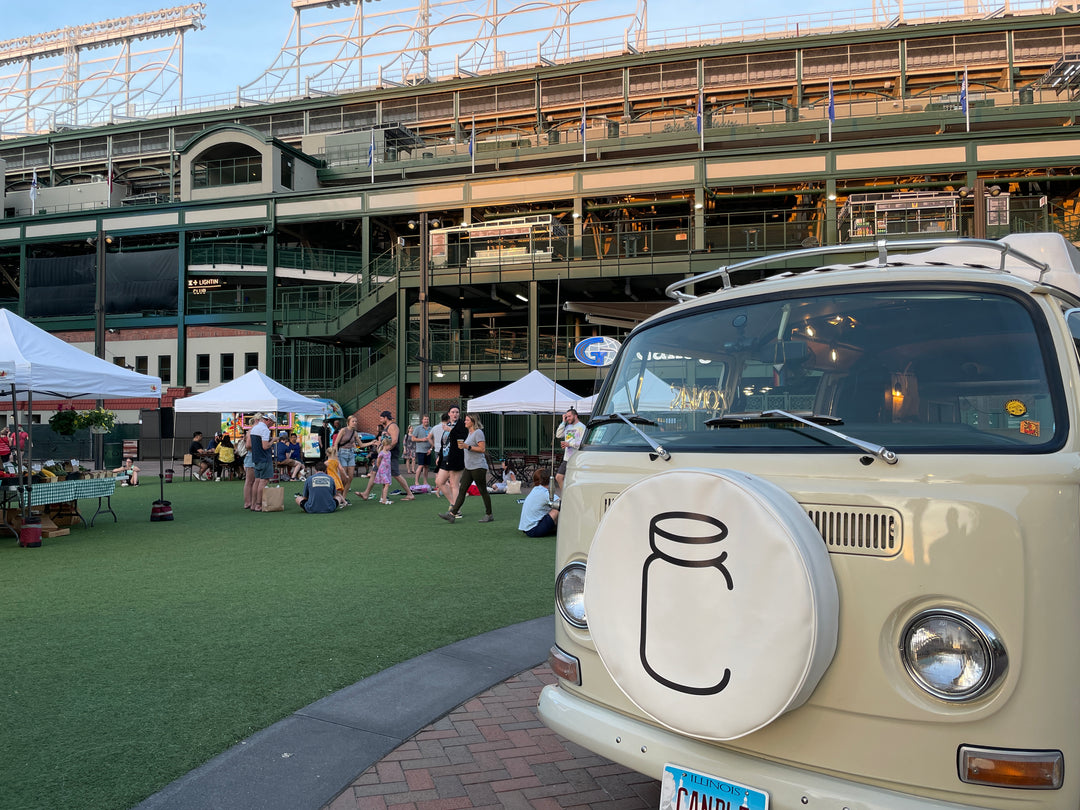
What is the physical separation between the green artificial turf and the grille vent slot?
10.3 ft

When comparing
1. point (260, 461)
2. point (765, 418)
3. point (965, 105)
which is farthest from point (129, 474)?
point (965, 105)

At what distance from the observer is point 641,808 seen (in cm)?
346

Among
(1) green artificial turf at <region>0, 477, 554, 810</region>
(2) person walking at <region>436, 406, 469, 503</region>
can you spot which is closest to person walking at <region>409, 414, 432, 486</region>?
(2) person walking at <region>436, 406, 469, 503</region>

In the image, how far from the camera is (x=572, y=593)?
313cm

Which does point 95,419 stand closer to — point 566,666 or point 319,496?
point 319,496

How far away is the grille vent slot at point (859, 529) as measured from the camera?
228 centimetres

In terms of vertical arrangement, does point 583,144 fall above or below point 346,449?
above

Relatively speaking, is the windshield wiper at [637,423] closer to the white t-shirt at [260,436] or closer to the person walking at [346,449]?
the white t-shirt at [260,436]

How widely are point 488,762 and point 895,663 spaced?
7.70ft

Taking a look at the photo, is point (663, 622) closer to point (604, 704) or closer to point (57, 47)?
point (604, 704)

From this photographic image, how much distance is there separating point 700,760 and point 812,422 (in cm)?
118

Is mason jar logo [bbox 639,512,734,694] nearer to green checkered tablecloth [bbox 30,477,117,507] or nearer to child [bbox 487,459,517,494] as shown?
green checkered tablecloth [bbox 30,477,117,507]

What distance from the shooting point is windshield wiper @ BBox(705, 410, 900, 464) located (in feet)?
7.97

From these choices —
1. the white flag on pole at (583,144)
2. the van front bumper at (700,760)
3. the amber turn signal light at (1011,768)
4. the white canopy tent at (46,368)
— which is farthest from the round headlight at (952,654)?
the white flag on pole at (583,144)
